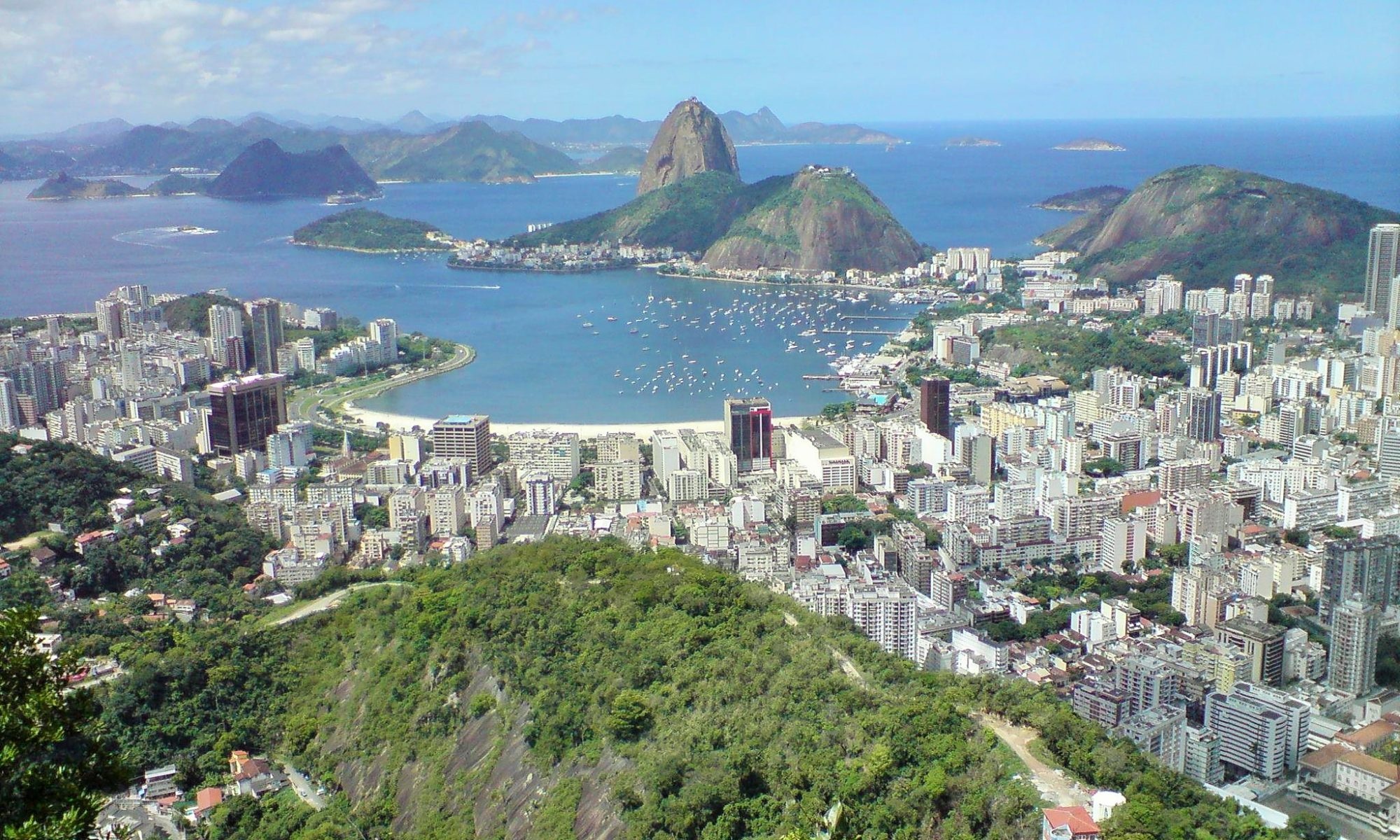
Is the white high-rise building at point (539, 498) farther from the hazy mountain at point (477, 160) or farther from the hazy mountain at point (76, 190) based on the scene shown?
the hazy mountain at point (477, 160)

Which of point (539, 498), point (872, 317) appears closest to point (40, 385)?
point (539, 498)

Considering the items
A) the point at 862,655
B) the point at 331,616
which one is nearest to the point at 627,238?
the point at 331,616

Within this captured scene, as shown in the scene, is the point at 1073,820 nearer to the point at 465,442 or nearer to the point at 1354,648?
the point at 1354,648

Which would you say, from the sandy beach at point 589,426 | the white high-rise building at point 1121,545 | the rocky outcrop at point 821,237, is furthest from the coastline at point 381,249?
the white high-rise building at point 1121,545

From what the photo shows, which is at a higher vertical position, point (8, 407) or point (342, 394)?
point (8, 407)

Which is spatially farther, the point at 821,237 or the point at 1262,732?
the point at 821,237

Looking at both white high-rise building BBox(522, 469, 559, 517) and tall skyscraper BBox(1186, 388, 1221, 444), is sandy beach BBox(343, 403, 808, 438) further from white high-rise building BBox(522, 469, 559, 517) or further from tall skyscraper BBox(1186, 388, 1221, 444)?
tall skyscraper BBox(1186, 388, 1221, 444)

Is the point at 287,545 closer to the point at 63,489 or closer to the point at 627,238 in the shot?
the point at 63,489
